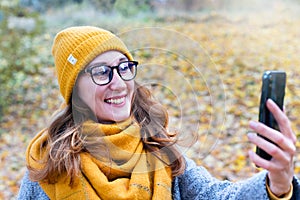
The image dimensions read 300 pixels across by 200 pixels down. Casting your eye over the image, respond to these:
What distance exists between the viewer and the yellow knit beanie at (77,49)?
1.39 m

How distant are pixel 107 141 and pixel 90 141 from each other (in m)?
0.07

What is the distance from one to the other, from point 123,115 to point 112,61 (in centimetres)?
18

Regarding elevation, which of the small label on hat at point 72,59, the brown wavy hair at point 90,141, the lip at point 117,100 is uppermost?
the small label on hat at point 72,59

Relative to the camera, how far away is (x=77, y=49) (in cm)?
143

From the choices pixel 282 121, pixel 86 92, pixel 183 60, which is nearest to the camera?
pixel 282 121

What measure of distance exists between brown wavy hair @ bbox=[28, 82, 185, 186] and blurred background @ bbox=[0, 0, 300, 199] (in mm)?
53

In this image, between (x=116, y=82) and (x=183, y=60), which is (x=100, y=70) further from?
(x=183, y=60)

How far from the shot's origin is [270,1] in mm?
9430

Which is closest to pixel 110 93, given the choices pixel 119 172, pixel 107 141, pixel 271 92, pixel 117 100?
pixel 117 100


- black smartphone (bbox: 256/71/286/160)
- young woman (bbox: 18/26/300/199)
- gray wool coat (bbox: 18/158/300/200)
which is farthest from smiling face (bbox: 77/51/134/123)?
black smartphone (bbox: 256/71/286/160)

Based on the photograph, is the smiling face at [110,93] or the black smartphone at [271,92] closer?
the black smartphone at [271,92]

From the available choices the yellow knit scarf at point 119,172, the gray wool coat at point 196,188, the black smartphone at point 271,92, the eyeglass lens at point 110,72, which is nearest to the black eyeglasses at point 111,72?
the eyeglass lens at point 110,72

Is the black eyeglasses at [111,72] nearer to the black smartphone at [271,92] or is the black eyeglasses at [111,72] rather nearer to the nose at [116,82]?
the nose at [116,82]

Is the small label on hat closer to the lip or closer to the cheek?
the cheek
